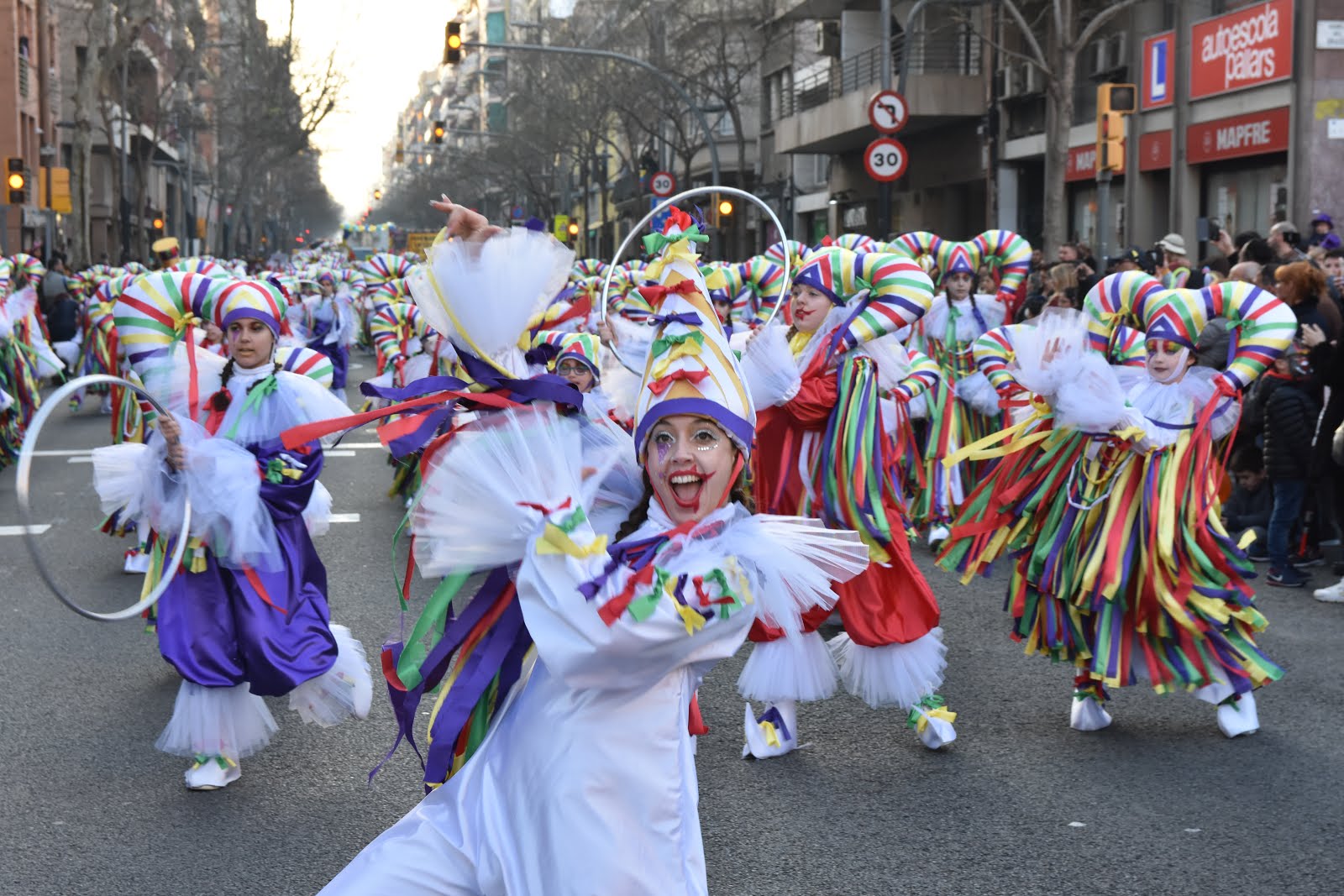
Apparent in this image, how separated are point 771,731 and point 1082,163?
902 inches

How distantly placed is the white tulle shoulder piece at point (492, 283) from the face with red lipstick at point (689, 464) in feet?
1.20

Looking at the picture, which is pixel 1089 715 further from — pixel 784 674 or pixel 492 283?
pixel 492 283

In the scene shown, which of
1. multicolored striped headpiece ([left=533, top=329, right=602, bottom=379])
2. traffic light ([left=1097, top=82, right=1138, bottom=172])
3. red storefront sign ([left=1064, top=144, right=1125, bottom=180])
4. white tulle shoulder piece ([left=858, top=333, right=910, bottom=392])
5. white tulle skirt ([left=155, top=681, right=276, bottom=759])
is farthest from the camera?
red storefront sign ([left=1064, top=144, right=1125, bottom=180])

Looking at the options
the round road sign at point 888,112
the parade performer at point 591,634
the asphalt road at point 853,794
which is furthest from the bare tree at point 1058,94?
the parade performer at point 591,634

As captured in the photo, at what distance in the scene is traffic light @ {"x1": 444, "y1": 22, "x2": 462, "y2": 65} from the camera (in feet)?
88.5

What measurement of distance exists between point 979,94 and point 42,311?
18.5m

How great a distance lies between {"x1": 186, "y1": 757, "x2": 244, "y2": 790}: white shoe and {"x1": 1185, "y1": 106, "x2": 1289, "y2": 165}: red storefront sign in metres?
18.8

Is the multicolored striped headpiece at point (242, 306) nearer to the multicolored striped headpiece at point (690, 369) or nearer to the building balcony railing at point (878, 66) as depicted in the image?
the multicolored striped headpiece at point (690, 369)

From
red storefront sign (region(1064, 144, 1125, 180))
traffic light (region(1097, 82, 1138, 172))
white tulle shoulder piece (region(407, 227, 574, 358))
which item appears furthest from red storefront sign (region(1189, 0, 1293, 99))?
white tulle shoulder piece (region(407, 227, 574, 358))

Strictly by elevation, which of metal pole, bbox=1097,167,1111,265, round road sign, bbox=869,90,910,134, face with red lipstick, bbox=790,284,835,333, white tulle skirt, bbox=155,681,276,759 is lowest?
white tulle skirt, bbox=155,681,276,759

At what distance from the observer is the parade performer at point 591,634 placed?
3029mm

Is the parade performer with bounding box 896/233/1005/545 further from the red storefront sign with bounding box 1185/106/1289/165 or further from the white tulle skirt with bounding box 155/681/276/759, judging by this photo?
the red storefront sign with bounding box 1185/106/1289/165

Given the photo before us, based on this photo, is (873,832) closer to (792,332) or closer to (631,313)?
(631,313)

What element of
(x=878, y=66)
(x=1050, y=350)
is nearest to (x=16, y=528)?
(x=1050, y=350)
